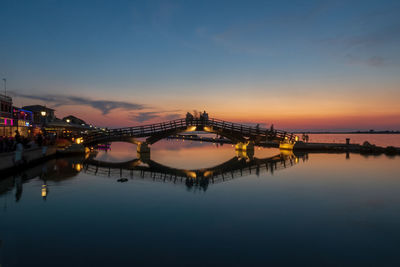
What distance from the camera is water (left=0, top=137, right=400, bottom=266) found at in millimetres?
7848

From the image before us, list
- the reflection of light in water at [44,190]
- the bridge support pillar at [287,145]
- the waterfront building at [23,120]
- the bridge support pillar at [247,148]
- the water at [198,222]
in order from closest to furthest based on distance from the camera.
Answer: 1. the water at [198,222]
2. the reflection of light in water at [44,190]
3. the waterfront building at [23,120]
4. the bridge support pillar at [247,148]
5. the bridge support pillar at [287,145]

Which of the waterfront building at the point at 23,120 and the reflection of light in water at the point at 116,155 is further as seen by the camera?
the waterfront building at the point at 23,120

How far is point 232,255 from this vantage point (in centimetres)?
793

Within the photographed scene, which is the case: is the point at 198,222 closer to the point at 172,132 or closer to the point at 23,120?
the point at 172,132

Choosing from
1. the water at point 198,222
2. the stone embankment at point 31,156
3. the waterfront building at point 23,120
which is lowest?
the water at point 198,222

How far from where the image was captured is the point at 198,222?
10945 millimetres

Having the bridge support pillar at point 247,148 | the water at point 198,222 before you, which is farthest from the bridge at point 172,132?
the water at point 198,222

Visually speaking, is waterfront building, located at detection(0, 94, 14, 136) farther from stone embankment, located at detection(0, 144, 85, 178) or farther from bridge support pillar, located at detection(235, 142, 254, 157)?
bridge support pillar, located at detection(235, 142, 254, 157)

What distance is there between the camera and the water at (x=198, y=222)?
7.85 meters

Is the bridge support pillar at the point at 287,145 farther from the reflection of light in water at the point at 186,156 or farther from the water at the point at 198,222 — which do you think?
the water at the point at 198,222

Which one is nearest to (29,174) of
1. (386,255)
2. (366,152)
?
(386,255)

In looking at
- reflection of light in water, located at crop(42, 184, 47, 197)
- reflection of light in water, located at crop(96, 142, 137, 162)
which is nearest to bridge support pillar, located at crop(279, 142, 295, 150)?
reflection of light in water, located at crop(96, 142, 137, 162)

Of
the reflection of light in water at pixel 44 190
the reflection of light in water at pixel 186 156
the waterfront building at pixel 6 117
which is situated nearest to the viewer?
the reflection of light in water at pixel 44 190

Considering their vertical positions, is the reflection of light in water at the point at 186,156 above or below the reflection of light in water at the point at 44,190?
above
